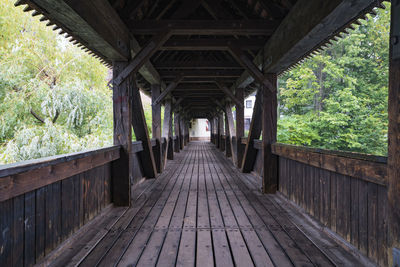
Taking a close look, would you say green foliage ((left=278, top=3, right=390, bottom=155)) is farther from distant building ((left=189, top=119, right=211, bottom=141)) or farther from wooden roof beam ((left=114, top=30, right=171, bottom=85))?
distant building ((left=189, top=119, right=211, bottom=141))

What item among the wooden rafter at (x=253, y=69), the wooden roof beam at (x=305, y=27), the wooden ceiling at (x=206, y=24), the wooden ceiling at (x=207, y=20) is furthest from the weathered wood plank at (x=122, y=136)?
the wooden roof beam at (x=305, y=27)

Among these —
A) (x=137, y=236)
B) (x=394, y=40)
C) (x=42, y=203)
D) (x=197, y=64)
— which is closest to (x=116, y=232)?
(x=137, y=236)

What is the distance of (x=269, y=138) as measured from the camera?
165 inches

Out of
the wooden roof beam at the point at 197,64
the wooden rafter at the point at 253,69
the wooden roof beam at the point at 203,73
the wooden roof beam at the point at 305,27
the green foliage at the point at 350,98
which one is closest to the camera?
the wooden roof beam at the point at 305,27

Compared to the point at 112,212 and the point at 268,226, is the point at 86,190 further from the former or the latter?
the point at 268,226

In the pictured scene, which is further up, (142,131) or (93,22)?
(93,22)

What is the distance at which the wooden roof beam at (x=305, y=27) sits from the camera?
6.75ft

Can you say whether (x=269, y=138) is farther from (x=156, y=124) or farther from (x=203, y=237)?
(x=156, y=124)

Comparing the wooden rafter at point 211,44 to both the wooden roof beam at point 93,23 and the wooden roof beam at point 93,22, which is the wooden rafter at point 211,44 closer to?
the wooden roof beam at point 93,23

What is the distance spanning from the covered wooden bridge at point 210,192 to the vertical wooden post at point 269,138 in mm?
16

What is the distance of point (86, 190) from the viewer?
8.63ft

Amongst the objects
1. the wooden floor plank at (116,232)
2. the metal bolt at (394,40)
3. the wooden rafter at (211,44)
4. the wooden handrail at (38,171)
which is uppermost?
the wooden rafter at (211,44)

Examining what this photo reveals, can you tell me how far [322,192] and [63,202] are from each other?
2.42 m

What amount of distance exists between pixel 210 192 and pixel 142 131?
1.66 meters
